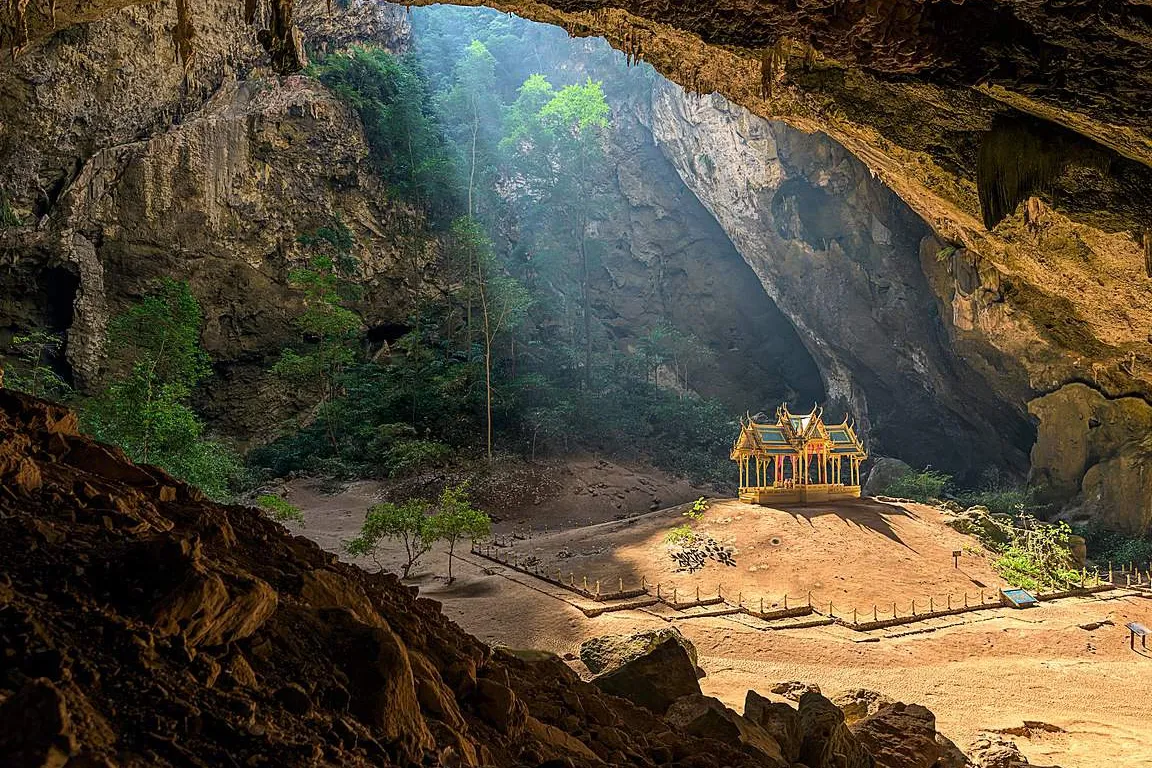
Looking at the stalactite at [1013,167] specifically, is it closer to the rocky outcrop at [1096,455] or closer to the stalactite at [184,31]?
the stalactite at [184,31]

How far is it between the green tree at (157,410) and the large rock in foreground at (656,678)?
35.2 ft

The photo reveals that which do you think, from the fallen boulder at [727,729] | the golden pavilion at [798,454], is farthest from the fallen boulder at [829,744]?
the golden pavilion at [798,454]

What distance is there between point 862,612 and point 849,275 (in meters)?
19.1

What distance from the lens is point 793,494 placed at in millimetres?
20609

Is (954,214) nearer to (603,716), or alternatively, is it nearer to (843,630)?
(843,630)

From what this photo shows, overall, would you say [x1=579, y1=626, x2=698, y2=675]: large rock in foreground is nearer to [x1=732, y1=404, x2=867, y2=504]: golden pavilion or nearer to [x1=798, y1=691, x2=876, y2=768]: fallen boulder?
[x1=798, y1=691, x2=876, y2=768]: fallen boulder

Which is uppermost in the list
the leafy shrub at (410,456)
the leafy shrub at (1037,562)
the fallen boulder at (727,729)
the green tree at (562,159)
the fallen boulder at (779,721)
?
the green tree at (562,159)

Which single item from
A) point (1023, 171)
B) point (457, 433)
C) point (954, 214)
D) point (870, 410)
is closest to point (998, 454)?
point (870, 410)

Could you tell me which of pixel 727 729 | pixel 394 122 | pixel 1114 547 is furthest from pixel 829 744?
pixel 394 122

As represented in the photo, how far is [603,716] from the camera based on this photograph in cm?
482

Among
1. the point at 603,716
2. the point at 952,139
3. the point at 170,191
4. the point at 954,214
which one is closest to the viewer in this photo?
the point at 603,716

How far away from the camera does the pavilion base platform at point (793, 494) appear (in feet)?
67.1

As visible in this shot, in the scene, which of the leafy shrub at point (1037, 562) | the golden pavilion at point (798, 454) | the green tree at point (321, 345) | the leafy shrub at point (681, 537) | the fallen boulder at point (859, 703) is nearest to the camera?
the fallen boulder at point (859, 703)

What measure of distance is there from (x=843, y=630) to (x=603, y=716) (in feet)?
29.5
